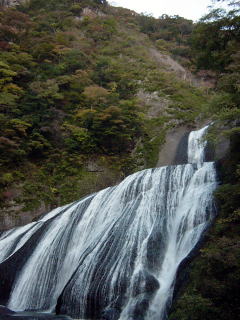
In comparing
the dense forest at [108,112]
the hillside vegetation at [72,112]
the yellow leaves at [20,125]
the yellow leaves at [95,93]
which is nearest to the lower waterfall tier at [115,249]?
the dense forest at [108,112]

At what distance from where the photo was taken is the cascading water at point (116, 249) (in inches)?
378

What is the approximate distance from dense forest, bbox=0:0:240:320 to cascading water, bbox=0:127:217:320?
964 millimetres

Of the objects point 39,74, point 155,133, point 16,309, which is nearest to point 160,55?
point 39,74

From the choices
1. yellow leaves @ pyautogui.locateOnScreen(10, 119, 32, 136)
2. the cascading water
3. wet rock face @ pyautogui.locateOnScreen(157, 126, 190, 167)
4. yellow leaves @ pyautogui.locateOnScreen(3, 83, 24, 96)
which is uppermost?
yellow leaves @ pyautogui.locateOnScreen(3, 83, 24, 96)

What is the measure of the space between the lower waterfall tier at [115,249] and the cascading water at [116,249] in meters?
0.03

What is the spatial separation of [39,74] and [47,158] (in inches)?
365

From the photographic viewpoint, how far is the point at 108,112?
70.3 feet

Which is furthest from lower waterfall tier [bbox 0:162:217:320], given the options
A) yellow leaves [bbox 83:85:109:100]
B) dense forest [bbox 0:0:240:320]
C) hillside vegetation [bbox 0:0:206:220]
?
yellow leaves [bbox 83:85:109:100]

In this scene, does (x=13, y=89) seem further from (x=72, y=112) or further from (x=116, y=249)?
(x=116, y=249)

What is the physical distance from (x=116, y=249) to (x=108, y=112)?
11.8 meters

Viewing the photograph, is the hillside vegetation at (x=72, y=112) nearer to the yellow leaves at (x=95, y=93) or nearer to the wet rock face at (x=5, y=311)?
the yellow leaves at (x=95, y=93)

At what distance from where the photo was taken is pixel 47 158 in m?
21.7

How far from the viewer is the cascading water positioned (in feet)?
31.5

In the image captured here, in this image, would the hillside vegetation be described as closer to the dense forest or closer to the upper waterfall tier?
the dense forest
